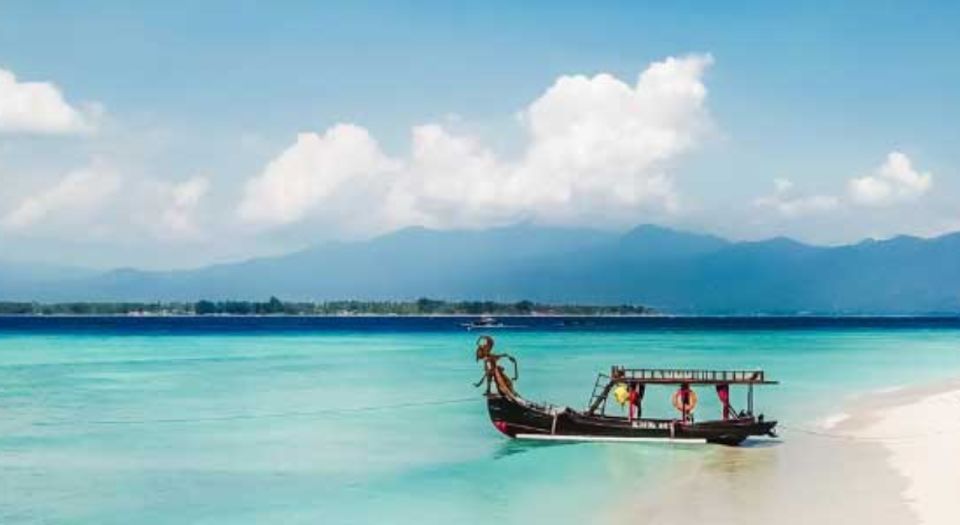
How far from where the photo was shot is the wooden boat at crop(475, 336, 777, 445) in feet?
95.2

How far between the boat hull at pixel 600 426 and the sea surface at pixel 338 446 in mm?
409

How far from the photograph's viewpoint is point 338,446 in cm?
3109

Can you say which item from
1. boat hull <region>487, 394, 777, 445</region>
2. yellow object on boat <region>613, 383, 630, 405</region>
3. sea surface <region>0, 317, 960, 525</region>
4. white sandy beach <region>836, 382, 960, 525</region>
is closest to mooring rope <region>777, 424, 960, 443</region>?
white sandy beach <region>836, 382, 960, 525</region>

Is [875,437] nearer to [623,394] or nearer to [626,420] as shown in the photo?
[623,394]

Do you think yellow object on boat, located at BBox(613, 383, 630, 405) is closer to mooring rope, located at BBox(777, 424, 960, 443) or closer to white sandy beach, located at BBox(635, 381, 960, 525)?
white sandy beach, located at BBox(635, 381, 960, 525)

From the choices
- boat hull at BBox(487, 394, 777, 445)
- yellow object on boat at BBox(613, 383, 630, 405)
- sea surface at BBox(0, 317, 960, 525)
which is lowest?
sea surface at BBox(0, 317, 960, 525)

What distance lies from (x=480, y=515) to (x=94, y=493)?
30.1ft

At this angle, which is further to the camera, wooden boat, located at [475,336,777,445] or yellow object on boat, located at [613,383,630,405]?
yellow object on boat, located at [613,383,630,405]

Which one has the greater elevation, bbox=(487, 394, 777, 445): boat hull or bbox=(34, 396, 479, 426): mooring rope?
bbox=(487, 394, 777, 445): boat hull

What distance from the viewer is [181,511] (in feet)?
73.3

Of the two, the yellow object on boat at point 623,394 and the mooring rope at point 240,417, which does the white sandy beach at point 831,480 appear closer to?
the yellow object on boat at point 623,394

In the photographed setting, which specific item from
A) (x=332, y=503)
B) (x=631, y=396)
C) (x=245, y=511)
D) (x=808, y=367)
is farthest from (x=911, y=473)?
(x=808, y=367)

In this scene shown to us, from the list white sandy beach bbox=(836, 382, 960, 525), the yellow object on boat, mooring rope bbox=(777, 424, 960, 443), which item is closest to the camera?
white sandy beach bbox=(836, 382, 960, 525)

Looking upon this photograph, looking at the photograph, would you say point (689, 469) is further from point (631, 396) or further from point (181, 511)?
point (181, 511)
